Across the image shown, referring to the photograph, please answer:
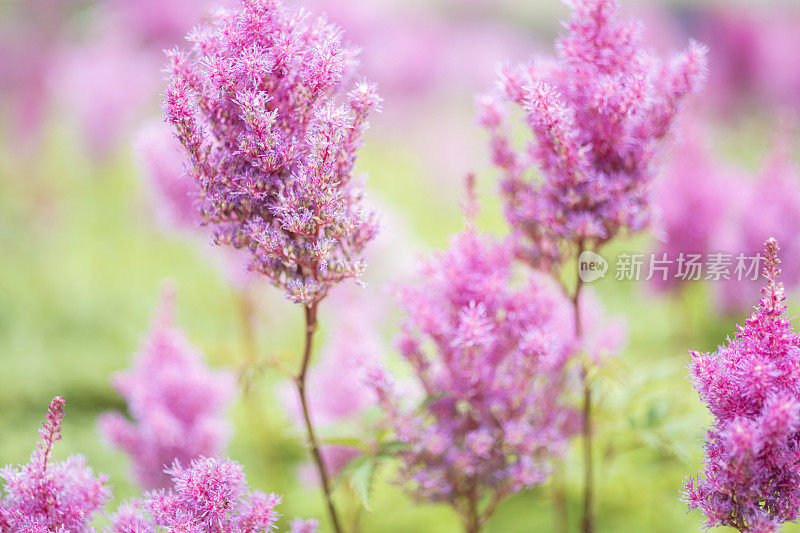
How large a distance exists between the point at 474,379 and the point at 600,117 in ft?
2.32

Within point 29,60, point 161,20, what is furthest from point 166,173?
point 29,60

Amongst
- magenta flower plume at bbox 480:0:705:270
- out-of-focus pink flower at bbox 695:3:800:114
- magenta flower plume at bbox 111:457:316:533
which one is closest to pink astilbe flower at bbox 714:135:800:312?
magenta flower plume at bbox 480:0:705:270

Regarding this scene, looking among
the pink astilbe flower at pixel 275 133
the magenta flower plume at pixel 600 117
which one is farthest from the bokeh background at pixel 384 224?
the pink astilbe flower at pixel 275 133

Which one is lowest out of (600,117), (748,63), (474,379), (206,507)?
(206,507)

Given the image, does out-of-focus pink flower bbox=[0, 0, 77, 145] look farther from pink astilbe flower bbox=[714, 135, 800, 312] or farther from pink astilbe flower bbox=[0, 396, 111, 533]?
pink astilbe flower bbox=[714, 135, 800, 312]

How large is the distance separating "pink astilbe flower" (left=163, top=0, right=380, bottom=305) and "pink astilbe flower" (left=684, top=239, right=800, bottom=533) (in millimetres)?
756

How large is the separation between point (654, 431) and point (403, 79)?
22.0ft

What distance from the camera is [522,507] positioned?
3.08 m

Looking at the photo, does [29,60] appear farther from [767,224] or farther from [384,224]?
[767,224]

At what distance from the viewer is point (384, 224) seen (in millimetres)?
1684

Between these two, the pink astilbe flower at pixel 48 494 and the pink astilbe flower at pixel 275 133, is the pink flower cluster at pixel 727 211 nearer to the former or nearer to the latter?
the pink astilbe flower at pixel 275 133

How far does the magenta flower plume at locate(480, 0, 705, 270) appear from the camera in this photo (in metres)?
1.63

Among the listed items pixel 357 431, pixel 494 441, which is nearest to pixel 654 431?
pixel 494 441

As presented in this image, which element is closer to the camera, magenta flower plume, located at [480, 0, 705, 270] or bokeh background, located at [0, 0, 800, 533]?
magenta flower plume, located at [480, 0, 705, 270]
